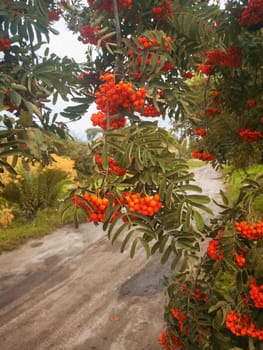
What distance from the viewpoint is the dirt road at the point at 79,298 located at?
12.6 feet

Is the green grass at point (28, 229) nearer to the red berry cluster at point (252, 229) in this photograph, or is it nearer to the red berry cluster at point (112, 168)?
the red berry cluster at point (252, 229)

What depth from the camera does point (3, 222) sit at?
781 cm

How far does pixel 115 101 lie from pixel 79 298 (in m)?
3.96

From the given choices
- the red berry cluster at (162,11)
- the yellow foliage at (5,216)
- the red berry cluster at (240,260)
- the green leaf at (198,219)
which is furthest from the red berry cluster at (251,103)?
the yellow foliage at (5,216)

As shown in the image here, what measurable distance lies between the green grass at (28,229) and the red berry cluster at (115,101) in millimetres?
5229

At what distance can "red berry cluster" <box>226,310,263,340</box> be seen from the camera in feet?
7.00

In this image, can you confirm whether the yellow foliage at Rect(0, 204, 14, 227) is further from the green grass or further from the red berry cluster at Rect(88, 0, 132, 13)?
the red berry cluster at Rect(88, 0, 132, 13)

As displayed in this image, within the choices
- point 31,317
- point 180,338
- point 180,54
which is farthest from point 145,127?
point 31,317

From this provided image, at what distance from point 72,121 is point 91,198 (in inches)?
51.3

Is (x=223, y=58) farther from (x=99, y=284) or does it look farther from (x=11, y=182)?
(x=11, y=182)

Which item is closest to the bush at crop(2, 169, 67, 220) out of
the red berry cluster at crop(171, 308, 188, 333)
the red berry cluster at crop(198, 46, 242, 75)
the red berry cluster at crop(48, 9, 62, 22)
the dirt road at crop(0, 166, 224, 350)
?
Answer: the dirt road at crop(0, 166, 224, 350)

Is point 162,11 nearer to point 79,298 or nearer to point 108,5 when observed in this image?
point 108,5

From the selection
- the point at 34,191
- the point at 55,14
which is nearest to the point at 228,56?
the point at 55,14

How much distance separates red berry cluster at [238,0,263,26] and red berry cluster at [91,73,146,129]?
2.43m
